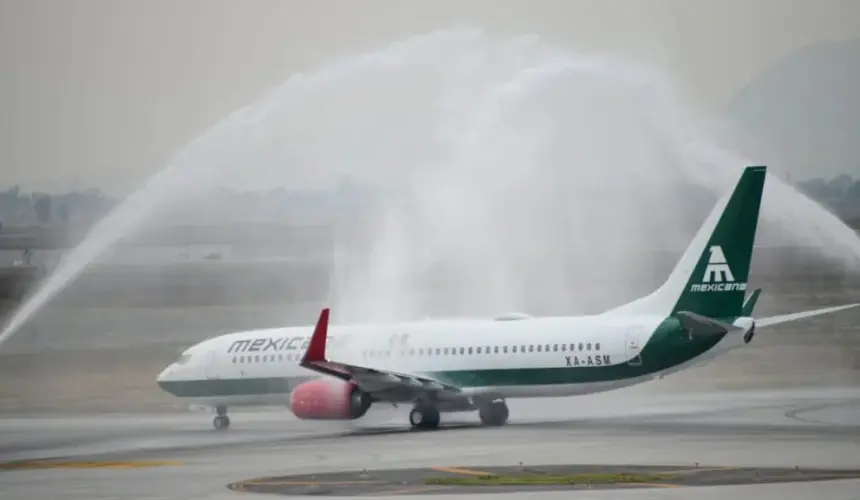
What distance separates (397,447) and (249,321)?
122ft

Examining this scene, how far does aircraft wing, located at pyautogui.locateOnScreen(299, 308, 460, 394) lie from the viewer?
4747 cm

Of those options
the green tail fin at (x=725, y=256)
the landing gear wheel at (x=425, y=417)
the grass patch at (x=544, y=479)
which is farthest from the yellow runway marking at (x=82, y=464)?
the green tail fin at (x=725, y=256)

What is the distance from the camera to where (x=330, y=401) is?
49.5m

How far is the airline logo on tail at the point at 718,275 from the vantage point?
45875 mm

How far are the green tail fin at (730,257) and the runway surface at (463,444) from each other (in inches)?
145

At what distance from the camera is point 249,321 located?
78938 mm

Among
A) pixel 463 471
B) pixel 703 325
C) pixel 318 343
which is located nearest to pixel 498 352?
pixel 318 343

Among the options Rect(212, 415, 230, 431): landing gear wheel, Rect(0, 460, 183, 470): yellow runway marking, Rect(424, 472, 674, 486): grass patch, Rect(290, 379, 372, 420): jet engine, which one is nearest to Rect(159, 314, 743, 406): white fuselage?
Rect(212, 415, 230, 431): landing gear wheel

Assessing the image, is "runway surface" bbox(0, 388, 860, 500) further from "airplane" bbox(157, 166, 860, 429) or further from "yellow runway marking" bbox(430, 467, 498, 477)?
"airplane" bbox(157, 166, 860, 429)

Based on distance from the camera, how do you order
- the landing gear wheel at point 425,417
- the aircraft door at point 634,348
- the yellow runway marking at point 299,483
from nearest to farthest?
the yellow runway marking at point 299,483 < the aircraft door at point 634,348 < the landing gear wheel at point 425,417

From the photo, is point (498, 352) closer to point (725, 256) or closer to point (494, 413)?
point (494, 413)

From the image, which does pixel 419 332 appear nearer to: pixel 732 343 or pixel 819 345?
pixel 732 343

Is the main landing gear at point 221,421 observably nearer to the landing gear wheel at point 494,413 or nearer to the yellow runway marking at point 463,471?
the landing gear wheel at point 494,413

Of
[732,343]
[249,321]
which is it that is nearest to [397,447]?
[732,343]
